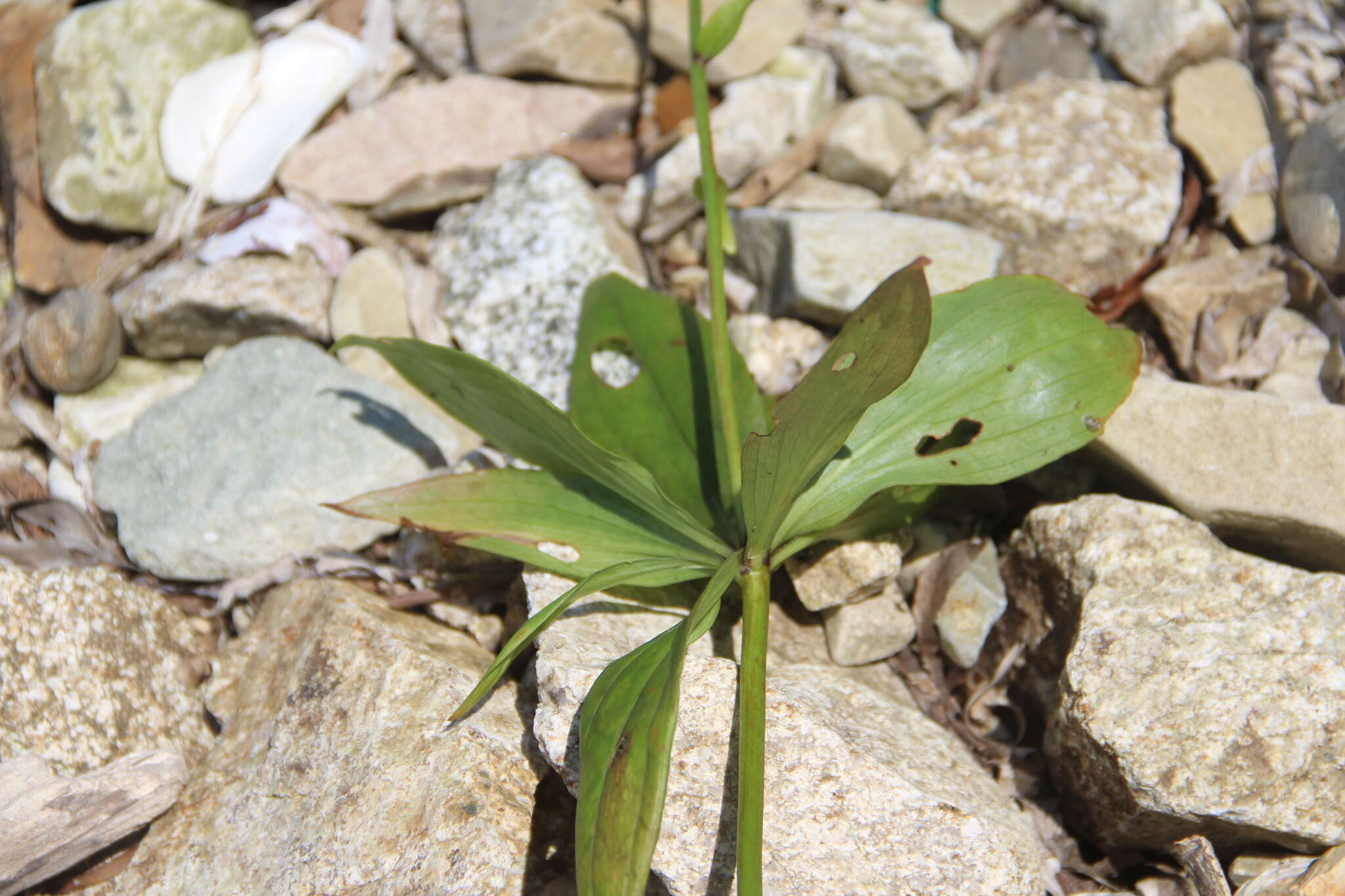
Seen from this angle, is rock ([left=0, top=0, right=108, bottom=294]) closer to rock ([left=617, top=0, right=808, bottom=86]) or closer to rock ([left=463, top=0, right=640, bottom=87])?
rock ([left=463, top=0, right=640, bottom=87])

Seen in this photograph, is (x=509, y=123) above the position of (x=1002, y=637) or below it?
above

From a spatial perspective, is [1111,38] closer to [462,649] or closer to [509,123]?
[509,123]

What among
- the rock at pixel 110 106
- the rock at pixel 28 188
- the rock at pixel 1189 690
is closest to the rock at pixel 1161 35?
the rock at pixel 1189 690

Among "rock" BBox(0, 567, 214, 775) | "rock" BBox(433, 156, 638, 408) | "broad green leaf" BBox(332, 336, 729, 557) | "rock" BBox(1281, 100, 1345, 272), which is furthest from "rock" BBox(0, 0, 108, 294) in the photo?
"rock" BBox(1281, 100, 1345, 272)

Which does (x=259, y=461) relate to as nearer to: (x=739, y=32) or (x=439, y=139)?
(x=439, y=139)

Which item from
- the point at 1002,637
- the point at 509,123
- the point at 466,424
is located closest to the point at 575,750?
the point at 466,424

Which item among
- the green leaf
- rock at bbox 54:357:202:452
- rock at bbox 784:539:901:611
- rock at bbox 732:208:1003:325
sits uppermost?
the green leaf
